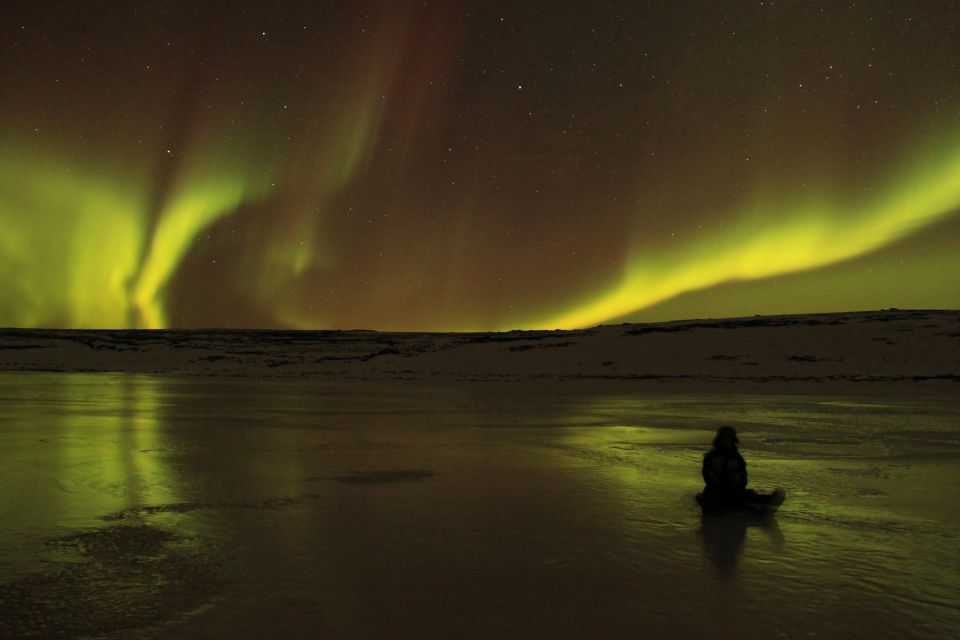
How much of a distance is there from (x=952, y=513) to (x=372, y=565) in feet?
17.6

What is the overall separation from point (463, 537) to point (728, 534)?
Answer: 215 centimetres

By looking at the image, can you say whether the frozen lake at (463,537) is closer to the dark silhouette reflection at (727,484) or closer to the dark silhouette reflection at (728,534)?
the dark silhouette reflection at (728,534)

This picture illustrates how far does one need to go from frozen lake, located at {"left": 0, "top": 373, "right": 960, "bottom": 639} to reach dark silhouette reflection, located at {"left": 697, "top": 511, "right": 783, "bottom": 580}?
0.11 ft

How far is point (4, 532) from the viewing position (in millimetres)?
6492

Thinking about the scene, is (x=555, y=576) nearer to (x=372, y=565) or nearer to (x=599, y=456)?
(x=372, y=565)

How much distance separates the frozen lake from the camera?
14.9 feet

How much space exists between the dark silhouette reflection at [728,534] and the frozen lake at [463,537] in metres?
0.03

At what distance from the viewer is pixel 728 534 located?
663cm

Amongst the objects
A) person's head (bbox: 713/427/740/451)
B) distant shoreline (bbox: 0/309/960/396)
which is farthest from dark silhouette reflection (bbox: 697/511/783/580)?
distant shoreline (bbox: 0/309/960/396)

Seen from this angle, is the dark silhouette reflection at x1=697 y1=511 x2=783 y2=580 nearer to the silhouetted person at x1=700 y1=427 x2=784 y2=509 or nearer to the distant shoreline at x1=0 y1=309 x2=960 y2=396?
the silhouetted person at x1=700 y1=427 x2=784 y2=509

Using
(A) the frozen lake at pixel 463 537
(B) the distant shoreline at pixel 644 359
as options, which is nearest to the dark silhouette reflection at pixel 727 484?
(A) the frozen lake at pixel 463 537

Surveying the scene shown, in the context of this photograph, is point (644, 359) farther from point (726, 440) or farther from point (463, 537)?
point (463, 537)

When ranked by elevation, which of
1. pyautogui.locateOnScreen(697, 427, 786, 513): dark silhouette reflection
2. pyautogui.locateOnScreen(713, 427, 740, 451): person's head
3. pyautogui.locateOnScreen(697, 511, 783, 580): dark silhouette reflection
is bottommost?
pyautogui.locateOnScreen(697, 511, 783, 580): dark silhouette reflection

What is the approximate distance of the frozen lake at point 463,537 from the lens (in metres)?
4.55
